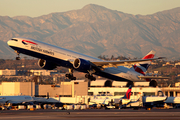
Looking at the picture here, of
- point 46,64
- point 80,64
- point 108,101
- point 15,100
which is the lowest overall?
point 108,101

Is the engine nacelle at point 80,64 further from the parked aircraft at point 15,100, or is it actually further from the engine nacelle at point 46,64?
the parked aircraft at point 15,100

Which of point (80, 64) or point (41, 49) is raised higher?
point (41, 49)

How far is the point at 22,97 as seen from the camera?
106188 mm

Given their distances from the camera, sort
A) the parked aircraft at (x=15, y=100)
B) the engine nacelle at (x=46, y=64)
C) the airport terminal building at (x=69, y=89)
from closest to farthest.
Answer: the engine nacelle at (x=46, y=64) → the parked aircraft at (x=15, y=100) → the airport terminal building at (x=69, y=89)

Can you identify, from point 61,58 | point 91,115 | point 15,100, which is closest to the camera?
point 91,115

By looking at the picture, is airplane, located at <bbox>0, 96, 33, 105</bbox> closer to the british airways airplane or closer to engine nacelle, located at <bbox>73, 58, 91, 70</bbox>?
the british airways airplane

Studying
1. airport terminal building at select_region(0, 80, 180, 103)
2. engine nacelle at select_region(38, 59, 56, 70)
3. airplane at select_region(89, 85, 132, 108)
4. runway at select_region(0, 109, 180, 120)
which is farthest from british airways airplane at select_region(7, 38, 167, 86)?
airport terminal building at select_region(0, 80, 180, 103)

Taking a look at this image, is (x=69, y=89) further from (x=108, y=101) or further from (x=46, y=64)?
(x=46, y=64)

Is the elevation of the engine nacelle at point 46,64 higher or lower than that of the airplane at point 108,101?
higher

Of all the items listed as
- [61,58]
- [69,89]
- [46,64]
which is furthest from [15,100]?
[69,89]

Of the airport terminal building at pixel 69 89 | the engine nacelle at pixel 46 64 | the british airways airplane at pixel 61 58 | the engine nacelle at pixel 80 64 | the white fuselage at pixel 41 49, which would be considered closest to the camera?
the white fuselage at pixel 41 49

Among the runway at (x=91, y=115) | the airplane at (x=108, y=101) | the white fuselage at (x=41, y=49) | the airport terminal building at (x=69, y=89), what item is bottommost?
the runway at (x=91, y=115)

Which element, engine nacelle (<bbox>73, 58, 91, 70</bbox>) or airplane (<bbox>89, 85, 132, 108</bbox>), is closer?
engine nacelle (<bbox>73, 58, 91, 70</bbox>)

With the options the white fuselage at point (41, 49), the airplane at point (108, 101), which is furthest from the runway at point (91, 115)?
the airplane at point (108, 101)
